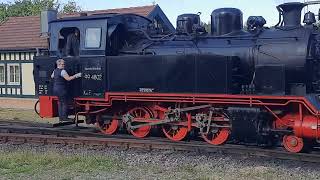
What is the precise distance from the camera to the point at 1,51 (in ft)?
79.7

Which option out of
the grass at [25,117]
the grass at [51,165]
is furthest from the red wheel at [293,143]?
the grass at [25,117]

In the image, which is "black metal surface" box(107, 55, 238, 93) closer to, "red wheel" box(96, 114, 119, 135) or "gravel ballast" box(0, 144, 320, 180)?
"red wheel" box(96, 114, 119, 135)

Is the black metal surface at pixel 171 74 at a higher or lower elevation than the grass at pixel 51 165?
higher

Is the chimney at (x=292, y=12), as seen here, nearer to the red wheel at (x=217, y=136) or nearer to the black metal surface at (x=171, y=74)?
the black metal surface at (x=171, y=74)

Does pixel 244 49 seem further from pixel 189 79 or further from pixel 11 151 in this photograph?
pixel 11 151

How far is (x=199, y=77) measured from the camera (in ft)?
32.4

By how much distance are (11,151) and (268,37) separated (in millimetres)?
5621

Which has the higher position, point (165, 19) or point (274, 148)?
point (165, 19)

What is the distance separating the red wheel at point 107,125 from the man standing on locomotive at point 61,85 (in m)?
0.80

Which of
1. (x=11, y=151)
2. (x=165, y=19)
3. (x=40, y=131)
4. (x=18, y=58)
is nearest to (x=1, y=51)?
(x=18, y=58)

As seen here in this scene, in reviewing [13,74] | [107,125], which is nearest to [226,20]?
[107,125]

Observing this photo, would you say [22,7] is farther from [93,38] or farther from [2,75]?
[93,38]

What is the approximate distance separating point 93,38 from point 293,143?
5118 mm

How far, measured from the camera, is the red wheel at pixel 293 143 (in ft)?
29.5
